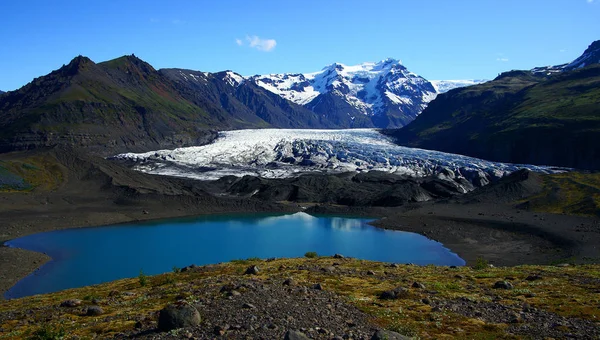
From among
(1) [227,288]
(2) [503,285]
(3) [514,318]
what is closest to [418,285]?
(2) [503,285]

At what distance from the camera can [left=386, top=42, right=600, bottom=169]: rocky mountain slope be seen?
122812mm

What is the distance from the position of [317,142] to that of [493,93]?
89.2 meters

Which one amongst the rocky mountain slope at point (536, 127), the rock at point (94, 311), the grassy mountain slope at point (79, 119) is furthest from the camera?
the grassy mountain slope at point (79, 119)

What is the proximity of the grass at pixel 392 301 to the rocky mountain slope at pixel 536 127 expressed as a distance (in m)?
113

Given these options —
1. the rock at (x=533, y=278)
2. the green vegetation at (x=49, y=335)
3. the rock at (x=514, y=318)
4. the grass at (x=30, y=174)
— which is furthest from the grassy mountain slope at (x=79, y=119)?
the rock at (x=514, y=318)

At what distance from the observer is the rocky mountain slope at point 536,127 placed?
123m

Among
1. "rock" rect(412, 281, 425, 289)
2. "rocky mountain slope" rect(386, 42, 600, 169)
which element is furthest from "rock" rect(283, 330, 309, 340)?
"rocky mountain slope" rect(386, 42, 600, 169)

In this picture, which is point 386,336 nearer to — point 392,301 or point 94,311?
point 392,301

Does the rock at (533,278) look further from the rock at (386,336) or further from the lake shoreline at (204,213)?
the lake shoreline at (204,213)

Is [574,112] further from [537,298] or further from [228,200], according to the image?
[537,298]

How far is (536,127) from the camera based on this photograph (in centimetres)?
13650

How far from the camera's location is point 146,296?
65.6 ft

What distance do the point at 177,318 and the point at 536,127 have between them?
14580 centimetres

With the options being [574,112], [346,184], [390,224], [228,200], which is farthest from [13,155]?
[574,112]
